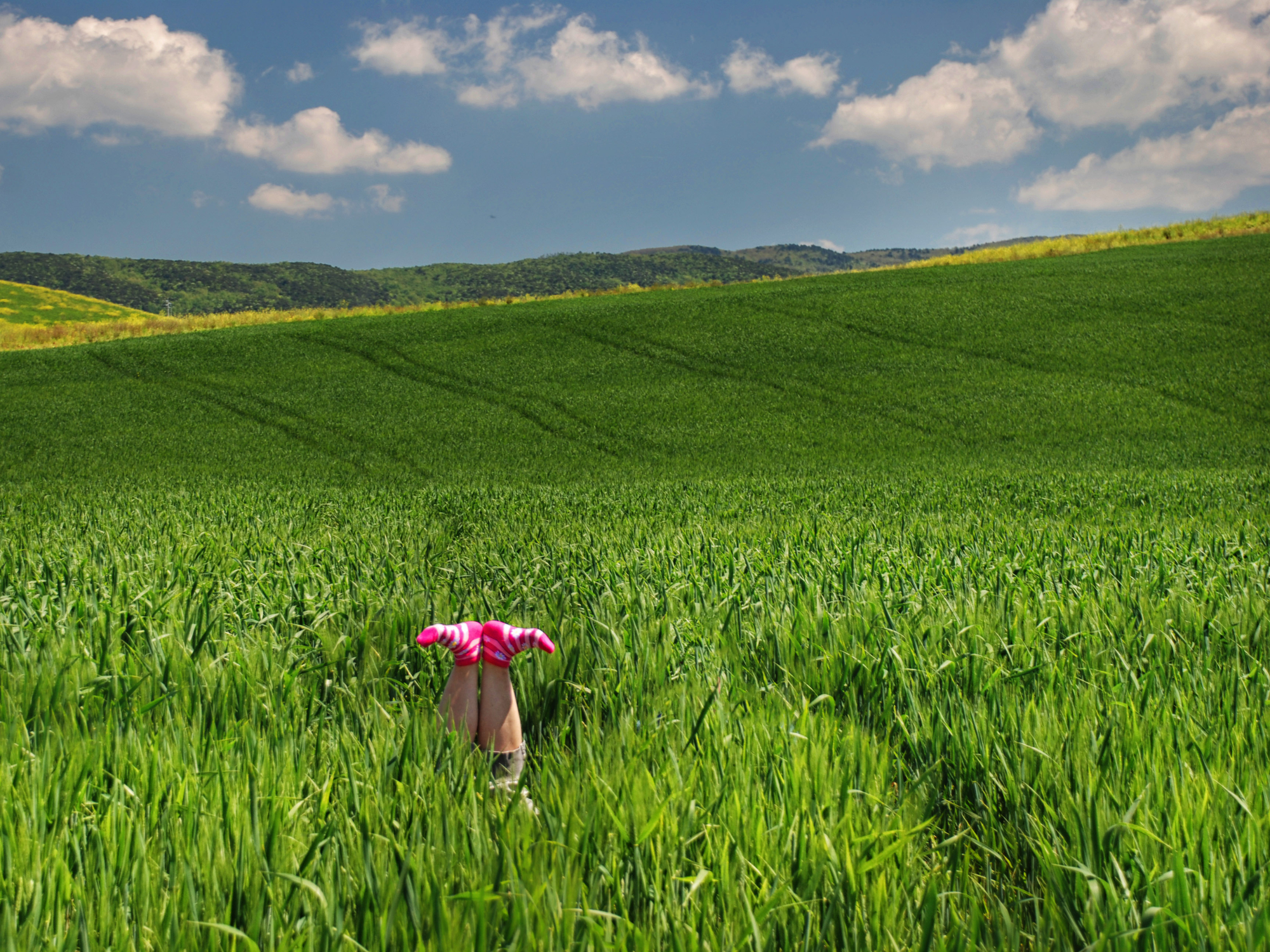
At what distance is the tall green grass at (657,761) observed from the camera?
3.81ft

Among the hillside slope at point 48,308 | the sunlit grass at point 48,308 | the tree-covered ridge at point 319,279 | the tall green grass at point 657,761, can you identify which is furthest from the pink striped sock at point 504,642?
the tree-covered ridge at point 319,279

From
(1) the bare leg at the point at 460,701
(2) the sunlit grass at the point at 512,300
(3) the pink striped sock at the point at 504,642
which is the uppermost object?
(2) the sunlit grass at the point at 512,300

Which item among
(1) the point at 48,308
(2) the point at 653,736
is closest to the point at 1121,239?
(2) the point at 653,736

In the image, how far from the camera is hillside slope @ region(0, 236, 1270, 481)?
2039 centimetres

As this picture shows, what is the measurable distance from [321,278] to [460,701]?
199117 millimetres

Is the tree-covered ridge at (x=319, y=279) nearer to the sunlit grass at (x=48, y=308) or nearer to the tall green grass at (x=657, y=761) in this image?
the sunlit grass at (x=48, y=308)

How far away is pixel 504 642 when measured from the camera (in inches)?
68.7

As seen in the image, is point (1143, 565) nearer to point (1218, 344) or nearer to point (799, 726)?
point (799, 726)

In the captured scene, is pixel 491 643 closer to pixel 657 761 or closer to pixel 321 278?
pixel 657 761

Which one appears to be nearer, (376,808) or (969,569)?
(376,808)

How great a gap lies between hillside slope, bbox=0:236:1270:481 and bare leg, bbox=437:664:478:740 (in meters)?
16.0

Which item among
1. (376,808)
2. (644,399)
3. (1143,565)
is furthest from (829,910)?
(644,399)

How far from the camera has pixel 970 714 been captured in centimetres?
184

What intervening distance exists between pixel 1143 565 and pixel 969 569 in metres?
1.16
